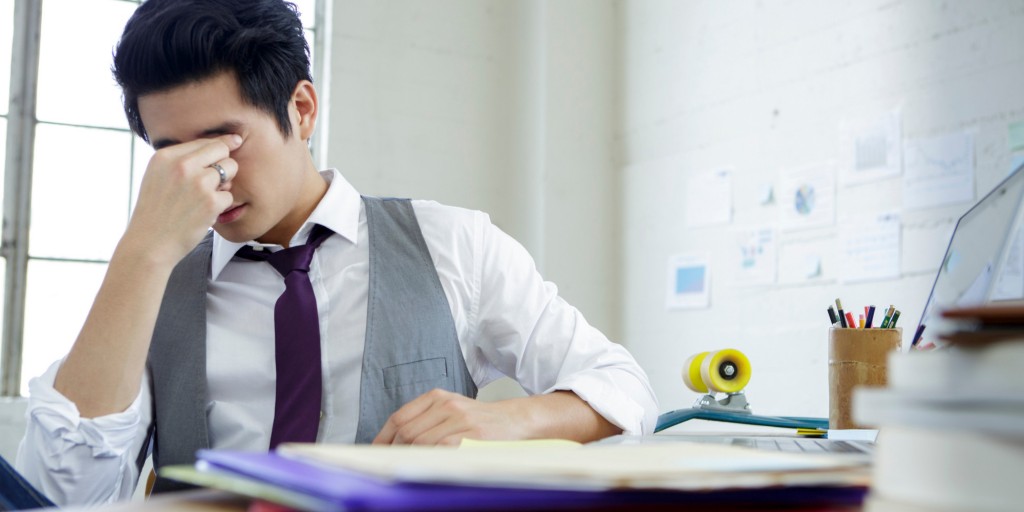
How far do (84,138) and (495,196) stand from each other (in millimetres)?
1576

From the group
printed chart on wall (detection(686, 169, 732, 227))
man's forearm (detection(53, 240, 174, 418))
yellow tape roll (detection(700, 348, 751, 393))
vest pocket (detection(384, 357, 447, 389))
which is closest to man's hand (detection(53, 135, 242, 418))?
man's forearm (detection(53, 240, 174, 418))

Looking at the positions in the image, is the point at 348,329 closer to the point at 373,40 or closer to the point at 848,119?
the point at 848,119

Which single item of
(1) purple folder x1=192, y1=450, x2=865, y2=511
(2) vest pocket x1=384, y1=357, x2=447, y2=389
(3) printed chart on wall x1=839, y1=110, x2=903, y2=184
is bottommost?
(2) vest pocket x1=384, y1=357, x2=447, y2=389

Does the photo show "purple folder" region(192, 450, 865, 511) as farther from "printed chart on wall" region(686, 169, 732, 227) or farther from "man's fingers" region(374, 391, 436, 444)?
"printed chart on wall" region(686, 169, 732, 227)

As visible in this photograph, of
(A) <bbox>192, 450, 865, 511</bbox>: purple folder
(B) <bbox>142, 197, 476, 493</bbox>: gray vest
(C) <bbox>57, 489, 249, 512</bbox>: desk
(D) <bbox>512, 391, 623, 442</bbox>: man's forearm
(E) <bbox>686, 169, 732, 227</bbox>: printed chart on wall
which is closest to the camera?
(A) <bbox>192, 450, 865, 511</bbox>: purple folder

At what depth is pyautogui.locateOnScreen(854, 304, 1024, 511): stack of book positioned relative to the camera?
1.24 feet

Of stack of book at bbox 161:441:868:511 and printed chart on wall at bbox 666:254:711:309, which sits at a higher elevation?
printed chart on wall at bbox 666:254:711:309

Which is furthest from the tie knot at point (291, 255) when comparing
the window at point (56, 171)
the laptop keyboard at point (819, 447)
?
the window at point (56, 171)

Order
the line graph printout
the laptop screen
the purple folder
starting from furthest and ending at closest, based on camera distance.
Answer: the line graph printout < the laptop screen < the purple folder

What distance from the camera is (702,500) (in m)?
0.43

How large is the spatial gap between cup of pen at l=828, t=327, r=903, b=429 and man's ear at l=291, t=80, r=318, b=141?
33.0 inches

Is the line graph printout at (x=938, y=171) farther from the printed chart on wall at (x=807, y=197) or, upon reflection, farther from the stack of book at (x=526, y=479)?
the stack of book at (x=526, y=479)

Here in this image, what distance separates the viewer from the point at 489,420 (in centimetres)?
97

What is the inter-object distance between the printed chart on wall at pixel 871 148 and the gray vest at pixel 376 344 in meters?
1.70
